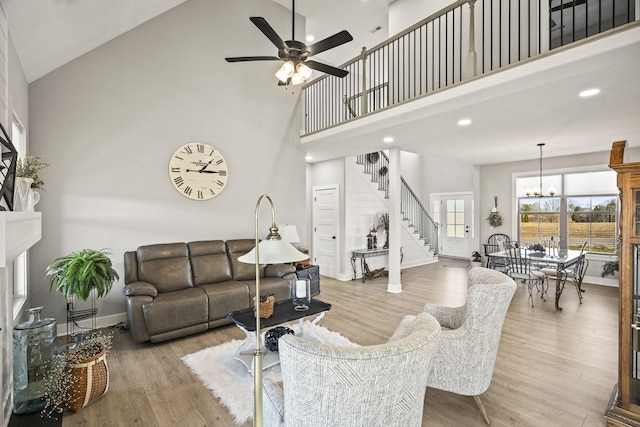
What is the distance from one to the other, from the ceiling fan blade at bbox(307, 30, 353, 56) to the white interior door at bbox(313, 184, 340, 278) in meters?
3.93

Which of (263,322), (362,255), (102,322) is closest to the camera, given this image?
(263,322)

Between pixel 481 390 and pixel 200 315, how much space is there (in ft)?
9.78

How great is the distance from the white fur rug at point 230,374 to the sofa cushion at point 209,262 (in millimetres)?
1219

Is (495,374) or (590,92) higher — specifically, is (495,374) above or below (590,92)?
below

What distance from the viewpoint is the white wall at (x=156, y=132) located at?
3902 millimetres

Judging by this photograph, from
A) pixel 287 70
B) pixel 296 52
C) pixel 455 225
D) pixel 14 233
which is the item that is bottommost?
pixel 455 225

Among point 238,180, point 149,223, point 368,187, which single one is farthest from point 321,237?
point 149,223

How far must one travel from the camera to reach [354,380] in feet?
4.01

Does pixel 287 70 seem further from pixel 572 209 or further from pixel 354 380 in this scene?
pixel 572 209

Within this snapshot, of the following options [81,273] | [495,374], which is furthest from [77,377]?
[495,374]

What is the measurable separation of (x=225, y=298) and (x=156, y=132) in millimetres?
2612

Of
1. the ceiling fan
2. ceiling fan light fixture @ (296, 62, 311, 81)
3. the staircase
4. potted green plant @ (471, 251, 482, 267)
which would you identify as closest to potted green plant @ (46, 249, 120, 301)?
the ceiling fan

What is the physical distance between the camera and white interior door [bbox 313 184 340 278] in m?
6.93

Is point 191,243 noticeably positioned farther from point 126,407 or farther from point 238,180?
point 126,407
